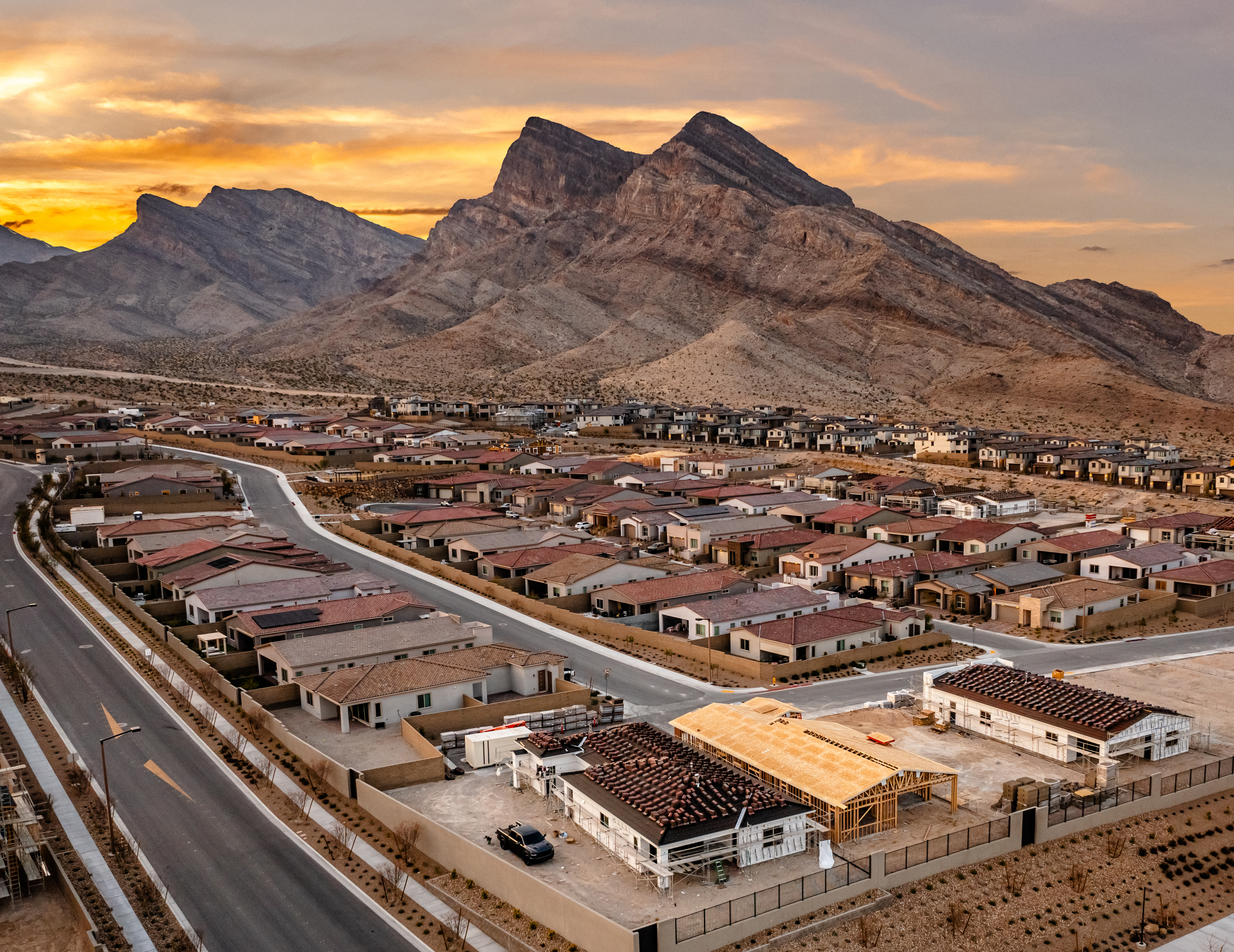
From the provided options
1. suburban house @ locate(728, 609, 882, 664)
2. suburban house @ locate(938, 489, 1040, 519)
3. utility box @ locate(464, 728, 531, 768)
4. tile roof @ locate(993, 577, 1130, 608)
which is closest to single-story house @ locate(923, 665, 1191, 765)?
suburban house @ locate(728, 609, 882, 664)

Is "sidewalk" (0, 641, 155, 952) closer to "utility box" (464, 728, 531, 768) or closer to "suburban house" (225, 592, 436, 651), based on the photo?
"suburban house" (225, 592, 436, 651)

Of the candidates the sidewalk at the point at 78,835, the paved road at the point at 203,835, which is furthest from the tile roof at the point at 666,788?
the sidewalk at the point at 78,835

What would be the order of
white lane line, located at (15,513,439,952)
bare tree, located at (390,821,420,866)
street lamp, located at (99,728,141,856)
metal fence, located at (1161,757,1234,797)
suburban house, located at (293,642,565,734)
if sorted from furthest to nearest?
suburban house, located at (293,642,565,734), metal fence, located at (1161,757,1234,797), bare tree, located at (390,821,420,866), street lamp, located at (99,728,141,856), white lane line, located at (15,513,439,952)

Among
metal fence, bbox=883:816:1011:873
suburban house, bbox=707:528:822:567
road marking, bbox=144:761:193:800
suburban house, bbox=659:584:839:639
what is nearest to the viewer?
metal fence, bbox=883:816:1011:873

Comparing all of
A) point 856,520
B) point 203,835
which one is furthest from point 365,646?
point 856,520

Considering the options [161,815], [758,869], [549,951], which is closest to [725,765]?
[758,869]

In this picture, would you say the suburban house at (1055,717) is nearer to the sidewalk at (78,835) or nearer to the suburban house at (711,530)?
the sidewalk at (78,835)
